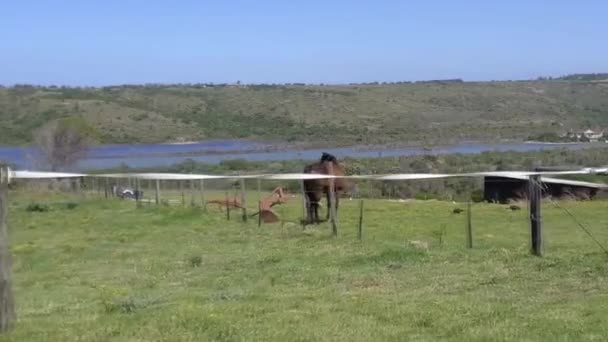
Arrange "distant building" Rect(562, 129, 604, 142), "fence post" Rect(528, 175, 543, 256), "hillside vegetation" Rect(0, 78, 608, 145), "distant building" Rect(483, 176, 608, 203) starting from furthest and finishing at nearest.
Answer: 1. "hillside vegetation" Rect(0, 78, 608, 145)
2. "distant building" Rect(562, 129, 604, 142)
3. "distant building" Rect(483, 176, 608, 203)
4. "fence post" Rect(528, 175, 543, 256)

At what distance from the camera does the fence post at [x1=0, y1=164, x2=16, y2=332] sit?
23.3 feet

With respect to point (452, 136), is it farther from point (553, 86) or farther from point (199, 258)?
point (199, 258)

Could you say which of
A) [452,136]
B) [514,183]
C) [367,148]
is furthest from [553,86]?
[514,183]

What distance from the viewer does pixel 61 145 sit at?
61.3 meters

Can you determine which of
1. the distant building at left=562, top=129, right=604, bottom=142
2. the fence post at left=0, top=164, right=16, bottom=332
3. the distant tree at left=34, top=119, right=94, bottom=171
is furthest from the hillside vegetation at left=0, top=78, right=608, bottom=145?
the fence post at left=0, top=164, right=16, bottom=332

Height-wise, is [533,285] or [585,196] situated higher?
[533,285]

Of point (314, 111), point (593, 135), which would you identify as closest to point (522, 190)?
point (593, 135)

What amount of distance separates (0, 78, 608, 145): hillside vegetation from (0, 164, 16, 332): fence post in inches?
2920

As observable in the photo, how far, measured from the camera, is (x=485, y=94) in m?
125

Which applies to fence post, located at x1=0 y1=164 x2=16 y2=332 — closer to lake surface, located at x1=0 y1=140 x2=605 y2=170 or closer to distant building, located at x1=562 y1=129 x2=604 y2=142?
A: lake surface, located at x1=0 y1=140 x2=605 y2=170

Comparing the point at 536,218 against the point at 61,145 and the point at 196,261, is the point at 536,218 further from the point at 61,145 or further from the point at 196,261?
the point at 61,145

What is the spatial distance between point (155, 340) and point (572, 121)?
107 meters

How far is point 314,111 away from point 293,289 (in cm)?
10107

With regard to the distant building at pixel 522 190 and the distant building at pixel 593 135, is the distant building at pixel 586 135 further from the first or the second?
the distant building at pixel 522 190
